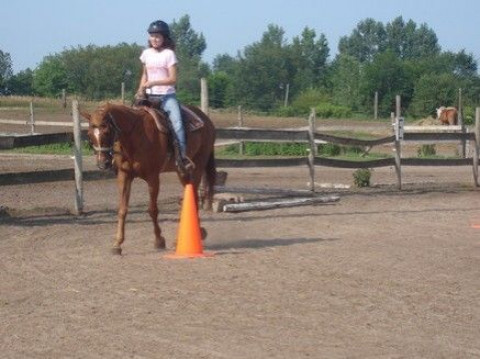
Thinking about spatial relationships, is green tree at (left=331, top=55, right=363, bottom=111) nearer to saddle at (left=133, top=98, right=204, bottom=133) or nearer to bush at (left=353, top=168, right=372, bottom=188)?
bush at (left=353, top=168, right=372, bottom=188)

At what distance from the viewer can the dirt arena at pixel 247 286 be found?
6.62 meters

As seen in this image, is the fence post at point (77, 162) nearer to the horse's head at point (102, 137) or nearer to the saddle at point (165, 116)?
the saddle at point (165, 116)

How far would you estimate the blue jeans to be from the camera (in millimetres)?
11922

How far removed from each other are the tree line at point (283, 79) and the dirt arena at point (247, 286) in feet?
133

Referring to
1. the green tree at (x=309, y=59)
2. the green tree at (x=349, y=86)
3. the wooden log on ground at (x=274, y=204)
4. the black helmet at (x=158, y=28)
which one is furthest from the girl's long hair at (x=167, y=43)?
the green tree at (x=309, y=59)

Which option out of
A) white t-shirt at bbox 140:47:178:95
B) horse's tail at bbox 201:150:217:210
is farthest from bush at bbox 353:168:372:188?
white t-shirt at bbox 140:47:178:95

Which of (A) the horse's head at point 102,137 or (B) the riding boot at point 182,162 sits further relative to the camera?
(B) the riding boot at point 182,162

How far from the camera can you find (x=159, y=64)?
1184cm

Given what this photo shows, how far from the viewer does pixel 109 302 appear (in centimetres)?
795

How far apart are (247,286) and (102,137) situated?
2.72 m

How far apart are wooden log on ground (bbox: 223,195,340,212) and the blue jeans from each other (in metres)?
3.39

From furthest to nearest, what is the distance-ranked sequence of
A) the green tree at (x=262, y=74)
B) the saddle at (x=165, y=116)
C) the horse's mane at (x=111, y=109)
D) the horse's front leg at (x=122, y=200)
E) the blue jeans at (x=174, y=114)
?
1. the green tree at (x=262, y=74)
2. the blue jeans at (x=174, y=114)
3. the saddle at (x=165, y=116)
4. the horse's front leg at (x=122, y=200)
5. the horse's mane at (x=111, y=109)

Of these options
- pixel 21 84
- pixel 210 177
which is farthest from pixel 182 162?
pixel 21 84

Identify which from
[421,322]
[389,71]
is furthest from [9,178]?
[389,71]
